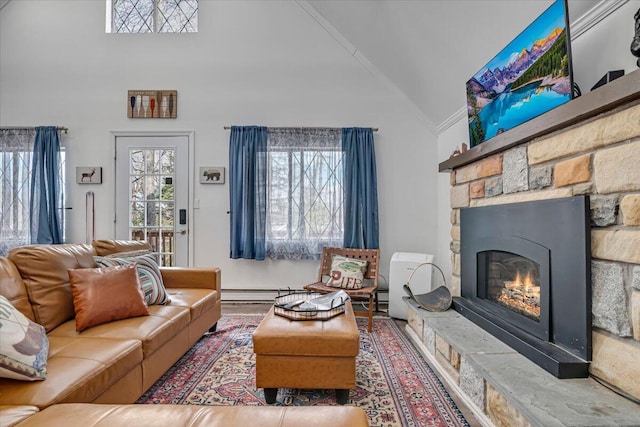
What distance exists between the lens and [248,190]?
12.8 ft

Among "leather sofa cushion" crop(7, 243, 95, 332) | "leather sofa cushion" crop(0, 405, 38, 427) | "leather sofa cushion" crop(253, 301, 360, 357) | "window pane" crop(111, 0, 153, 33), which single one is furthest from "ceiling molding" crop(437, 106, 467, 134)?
"window pane" crop(111, 0, 153, 33)

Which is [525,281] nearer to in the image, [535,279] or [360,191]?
[535,279]

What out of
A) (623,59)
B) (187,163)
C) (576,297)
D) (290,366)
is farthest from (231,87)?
(576,297)

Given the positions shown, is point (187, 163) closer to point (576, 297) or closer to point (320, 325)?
point (320, 325)

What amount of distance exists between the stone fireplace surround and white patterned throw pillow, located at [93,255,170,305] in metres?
1.91

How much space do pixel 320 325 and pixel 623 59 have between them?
1.96 meters

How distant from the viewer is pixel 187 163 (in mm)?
4055

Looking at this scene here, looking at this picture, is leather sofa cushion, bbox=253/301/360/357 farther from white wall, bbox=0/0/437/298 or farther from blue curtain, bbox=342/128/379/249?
white wall, bbox=0/0/437/298

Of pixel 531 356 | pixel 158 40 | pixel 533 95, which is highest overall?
pixel 158 40

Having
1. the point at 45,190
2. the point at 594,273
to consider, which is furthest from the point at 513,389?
the point at 45,190

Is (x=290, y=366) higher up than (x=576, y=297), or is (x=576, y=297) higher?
(x=576, y=297)

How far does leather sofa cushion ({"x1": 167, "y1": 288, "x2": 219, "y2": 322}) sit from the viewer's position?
2.40 meters

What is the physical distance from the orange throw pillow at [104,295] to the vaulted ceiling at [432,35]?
2841mm

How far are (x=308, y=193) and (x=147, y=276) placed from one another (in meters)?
2.07
